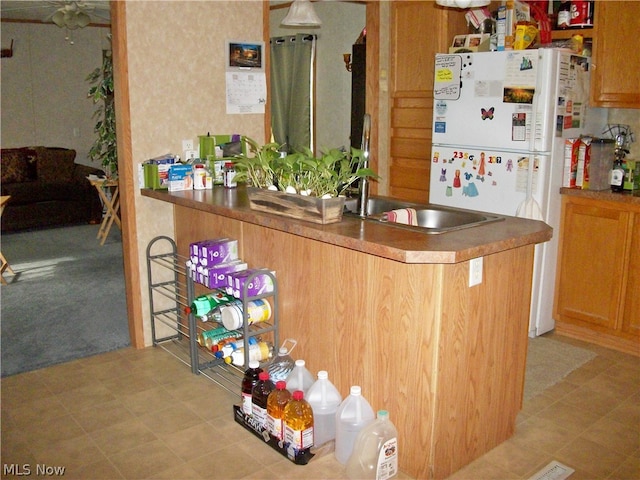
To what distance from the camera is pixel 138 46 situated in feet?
11.0

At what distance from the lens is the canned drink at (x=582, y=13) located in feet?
12.1

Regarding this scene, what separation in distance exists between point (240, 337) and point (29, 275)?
2958 mm

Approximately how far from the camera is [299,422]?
94.6 inches

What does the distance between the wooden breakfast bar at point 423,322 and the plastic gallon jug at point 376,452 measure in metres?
0.08

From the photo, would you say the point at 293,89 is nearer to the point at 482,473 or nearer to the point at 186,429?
the point at 186,429

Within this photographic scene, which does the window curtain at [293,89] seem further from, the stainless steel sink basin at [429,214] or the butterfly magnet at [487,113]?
the stainless steel sink basin at [429,214]

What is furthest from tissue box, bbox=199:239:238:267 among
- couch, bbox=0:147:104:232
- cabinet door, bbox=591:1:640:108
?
couch, bbox=0:147:104:232

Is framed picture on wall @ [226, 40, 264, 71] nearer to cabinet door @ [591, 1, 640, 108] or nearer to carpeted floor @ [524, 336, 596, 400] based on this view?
cabinet door @ [591, 1, 640, 108]

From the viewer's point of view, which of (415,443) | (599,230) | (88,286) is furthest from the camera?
(88,286)

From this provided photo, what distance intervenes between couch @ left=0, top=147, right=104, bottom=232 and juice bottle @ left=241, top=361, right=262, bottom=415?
5232 millimetres

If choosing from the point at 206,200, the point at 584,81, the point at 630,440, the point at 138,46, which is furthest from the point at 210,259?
the point at 584,81

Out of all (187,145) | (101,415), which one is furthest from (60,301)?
(101,415)

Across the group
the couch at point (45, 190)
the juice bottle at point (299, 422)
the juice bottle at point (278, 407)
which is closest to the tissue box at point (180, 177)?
the juice bottle at point (278, 407)

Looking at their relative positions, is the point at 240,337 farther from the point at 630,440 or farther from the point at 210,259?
the point at 630,440
